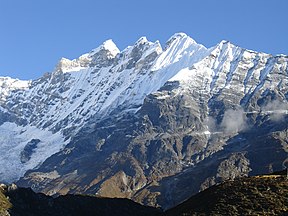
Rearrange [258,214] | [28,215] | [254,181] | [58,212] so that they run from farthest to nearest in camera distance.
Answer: [58,212] < [28,215] < [254,181] < [258,214]

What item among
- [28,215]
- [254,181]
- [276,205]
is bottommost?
[28,215]

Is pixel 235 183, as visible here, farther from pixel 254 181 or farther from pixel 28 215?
pixel 28 215

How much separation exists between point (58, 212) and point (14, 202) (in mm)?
13258

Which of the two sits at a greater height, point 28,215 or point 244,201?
point 244,201

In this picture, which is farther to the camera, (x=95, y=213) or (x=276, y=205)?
(x=95, y=213)

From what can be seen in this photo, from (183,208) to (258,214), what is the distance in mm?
27011

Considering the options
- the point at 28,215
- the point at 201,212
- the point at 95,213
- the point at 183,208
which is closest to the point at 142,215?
the point at 95,213

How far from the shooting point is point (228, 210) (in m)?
129

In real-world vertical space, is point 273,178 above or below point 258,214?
above

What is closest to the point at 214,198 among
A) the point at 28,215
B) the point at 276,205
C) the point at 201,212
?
the point at 201,212

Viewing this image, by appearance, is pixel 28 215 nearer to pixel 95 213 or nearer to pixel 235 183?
pixel 95 213

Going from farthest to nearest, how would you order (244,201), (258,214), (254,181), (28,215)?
(28,215) → (254,181) → (244,201) → (258,214)

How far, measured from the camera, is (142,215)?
199875 millimetres

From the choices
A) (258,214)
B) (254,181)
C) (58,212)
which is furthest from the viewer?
(58,212)
